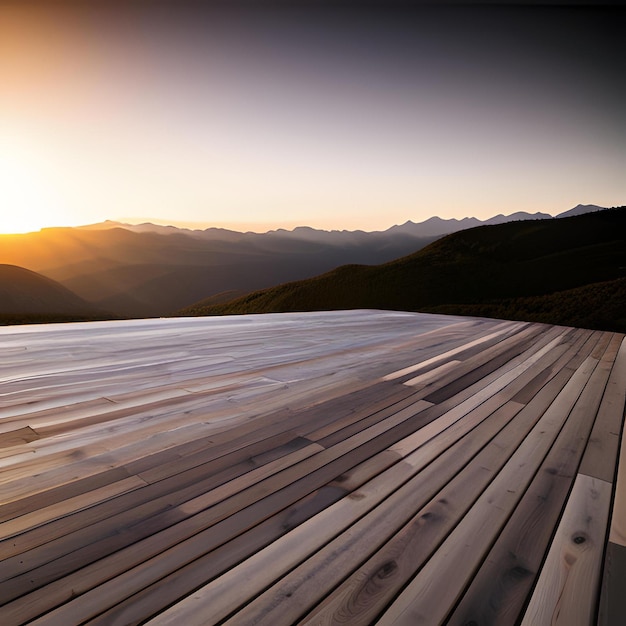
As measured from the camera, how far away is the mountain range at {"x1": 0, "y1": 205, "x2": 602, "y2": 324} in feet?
335

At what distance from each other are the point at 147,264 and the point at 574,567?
448 ft

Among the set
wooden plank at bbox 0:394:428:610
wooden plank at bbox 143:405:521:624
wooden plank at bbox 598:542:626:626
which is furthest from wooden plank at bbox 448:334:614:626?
wooden plank at bbox 0:394:428:610

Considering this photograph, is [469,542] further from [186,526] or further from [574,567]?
[186,526]

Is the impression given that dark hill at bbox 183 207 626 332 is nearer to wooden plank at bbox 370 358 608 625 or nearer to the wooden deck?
the wooden deck

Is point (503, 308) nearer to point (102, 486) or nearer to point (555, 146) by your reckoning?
point (555, 146)

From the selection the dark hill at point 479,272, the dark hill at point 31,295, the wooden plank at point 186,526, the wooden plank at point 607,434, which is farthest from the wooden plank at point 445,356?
the dark hill at point 31,295

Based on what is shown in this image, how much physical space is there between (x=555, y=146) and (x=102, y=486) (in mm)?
31129

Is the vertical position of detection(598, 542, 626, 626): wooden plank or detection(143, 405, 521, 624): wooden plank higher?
detection(143, 405, 521, 624): wooden plank

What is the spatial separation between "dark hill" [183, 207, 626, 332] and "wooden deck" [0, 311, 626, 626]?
113 ft

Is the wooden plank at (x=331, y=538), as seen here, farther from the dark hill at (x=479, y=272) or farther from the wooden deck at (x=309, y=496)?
the dark hill at (x=479, y=272)

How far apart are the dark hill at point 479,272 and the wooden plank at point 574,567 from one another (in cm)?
3509

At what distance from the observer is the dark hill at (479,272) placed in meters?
36.2

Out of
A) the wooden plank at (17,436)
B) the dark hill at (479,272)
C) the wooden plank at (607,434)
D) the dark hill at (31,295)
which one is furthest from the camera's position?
the dark hill at (31,295)

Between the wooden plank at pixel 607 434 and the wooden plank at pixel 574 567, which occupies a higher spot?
the wooden plank at pixel 574 567
